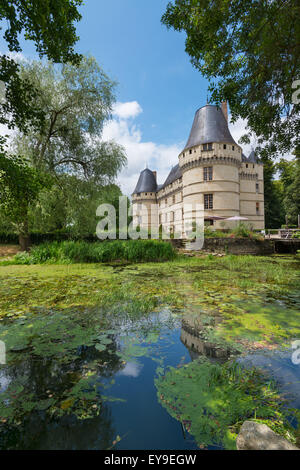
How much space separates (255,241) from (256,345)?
1322cm

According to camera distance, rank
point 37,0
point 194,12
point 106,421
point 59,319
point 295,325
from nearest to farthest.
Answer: point 106,421
point 295,325
point 59,319
point 37,0
point 194,12

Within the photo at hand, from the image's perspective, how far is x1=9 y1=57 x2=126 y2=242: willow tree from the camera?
36.5 feet

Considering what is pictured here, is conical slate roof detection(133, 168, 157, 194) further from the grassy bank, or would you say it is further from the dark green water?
the dark green water

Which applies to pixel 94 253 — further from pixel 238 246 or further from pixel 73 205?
pixel 238 246

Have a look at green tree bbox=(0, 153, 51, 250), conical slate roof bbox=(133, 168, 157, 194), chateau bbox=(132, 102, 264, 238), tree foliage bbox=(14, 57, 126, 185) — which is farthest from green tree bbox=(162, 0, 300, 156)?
conical slate roof bbox=(133, 168, 157, 194)

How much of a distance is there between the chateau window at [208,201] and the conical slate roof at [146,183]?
1733 centimetres

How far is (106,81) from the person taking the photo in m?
11.8

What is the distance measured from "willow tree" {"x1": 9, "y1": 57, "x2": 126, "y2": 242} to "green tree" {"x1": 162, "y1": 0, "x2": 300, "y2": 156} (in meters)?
8.11

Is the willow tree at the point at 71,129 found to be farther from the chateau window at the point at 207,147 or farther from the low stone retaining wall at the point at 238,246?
Result: the chateau window at the point at 207,147

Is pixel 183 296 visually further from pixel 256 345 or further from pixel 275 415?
pixel 275 415

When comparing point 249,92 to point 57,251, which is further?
point 57,251

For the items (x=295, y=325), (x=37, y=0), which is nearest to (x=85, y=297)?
(x=295, y=325)
